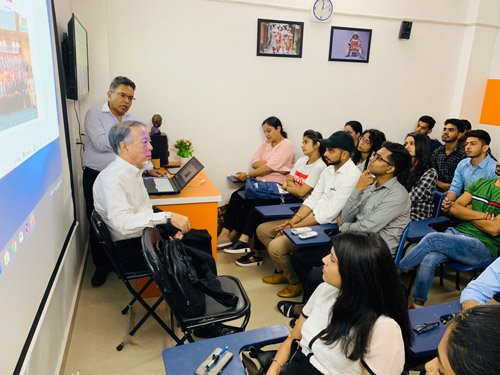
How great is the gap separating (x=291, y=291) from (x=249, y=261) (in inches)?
25.8

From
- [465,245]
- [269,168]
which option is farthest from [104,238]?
[465,245]

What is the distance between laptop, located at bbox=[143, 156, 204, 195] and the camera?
271cm

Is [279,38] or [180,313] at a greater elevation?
[279,38]

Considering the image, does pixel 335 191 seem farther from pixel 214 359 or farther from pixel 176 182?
pixel 214 359

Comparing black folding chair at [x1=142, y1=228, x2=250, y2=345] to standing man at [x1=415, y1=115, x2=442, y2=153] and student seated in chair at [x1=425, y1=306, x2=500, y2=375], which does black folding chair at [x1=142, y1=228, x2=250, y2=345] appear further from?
standing man at [x1=415, y1=115, x2=442, y2=153]

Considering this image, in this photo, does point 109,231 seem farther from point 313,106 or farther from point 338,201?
point 313,106

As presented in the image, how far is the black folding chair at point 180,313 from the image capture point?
163 centimetres

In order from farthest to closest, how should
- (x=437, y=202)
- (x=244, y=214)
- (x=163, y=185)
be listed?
(x=244, y=214), (x=437, y=202), (x=163, y=185)

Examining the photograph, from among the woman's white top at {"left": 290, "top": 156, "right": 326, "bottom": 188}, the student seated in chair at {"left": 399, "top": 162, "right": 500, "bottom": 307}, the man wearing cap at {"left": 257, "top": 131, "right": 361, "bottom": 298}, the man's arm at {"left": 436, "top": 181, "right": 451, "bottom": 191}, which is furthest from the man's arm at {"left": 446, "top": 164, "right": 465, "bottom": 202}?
the woman's white top at {"left": 290, "top": 156, "right": 326, "bottom": 188}

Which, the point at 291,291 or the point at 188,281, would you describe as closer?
the point at 188,281

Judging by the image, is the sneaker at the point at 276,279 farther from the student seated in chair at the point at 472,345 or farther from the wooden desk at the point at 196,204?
the student seated in chair at the point at 472,345

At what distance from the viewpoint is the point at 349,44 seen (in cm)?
415

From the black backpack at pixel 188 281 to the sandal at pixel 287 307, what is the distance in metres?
0.88

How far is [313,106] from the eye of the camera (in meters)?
4.27
